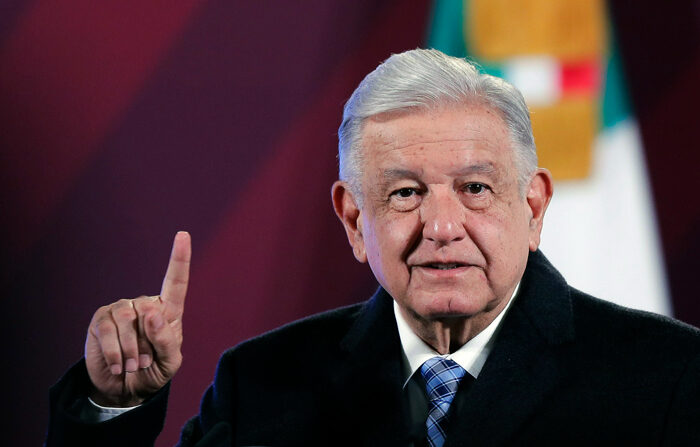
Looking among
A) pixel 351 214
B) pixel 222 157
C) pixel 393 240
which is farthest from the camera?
pixel 222 157

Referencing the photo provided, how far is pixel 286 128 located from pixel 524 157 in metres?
1.06

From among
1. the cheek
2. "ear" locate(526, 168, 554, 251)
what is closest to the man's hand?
the cheek

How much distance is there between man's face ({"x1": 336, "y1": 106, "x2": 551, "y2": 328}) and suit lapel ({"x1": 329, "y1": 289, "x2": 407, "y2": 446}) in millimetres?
127

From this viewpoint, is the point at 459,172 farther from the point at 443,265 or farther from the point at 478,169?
the point at 443,265

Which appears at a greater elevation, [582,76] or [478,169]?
[582,76]

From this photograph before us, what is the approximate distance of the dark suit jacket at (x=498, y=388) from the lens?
4.32ft

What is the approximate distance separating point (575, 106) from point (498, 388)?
131 centimetres

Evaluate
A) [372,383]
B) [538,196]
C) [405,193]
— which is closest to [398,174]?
[405,193]

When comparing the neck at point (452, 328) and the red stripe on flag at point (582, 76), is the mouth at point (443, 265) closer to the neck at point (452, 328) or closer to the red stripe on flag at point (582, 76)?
the neck at point (452, 328)

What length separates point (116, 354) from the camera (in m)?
1.27

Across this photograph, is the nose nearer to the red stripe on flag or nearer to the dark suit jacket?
the dark suit jacket

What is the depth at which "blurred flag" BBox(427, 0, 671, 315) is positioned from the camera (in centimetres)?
241

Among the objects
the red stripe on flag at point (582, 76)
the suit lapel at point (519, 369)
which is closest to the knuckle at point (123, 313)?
the suit lapel at point (519, 369)

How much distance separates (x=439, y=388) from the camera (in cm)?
141
